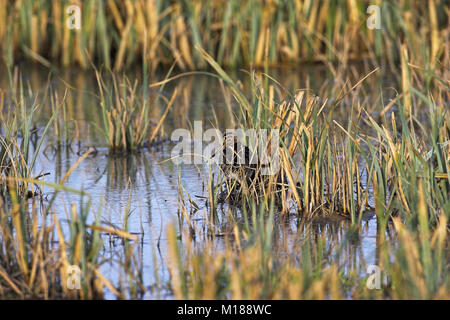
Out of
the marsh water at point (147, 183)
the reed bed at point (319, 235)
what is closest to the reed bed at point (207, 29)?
the marsh water at point (147, 183)

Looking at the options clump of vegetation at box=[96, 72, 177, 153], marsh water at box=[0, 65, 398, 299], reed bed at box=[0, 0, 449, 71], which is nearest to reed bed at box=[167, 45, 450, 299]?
marsh water at box=[0, 65, 398, 299]

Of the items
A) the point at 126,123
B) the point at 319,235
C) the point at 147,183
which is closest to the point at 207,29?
the point at 126,123

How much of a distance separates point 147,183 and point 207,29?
12.2ft

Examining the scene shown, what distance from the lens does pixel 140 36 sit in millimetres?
7770

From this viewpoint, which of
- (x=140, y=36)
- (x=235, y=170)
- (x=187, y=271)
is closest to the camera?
(x=187, y=271)

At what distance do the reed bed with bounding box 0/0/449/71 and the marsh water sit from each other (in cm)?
Answer: 49

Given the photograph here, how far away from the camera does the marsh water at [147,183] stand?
123 inches

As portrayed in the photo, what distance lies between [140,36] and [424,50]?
3223 mm

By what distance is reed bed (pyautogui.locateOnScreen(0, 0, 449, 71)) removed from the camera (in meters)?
7.50

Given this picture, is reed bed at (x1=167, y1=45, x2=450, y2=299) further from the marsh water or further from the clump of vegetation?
the clump of vegetation

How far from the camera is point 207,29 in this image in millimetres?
7742
